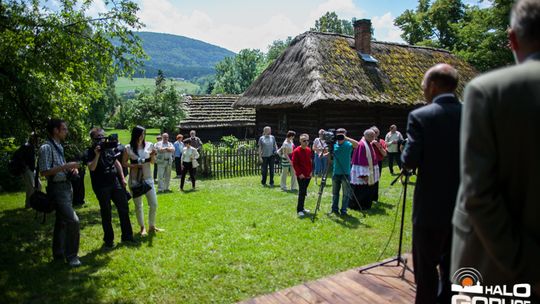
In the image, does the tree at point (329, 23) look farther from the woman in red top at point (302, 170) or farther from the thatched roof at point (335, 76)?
the woman in red top at point (302, 170)

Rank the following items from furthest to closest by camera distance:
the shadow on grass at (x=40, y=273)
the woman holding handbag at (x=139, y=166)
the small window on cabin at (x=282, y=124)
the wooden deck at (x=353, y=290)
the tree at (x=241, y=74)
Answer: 1. the tree at (x=241, y=74)
2. the small window on cabin at (x=282, y=124)
3. the woman holding handbag at (x=139, y=166)
4. the shadow on grass at (x=40, y=273)
5. the wooden deck at (x=353, y=290)

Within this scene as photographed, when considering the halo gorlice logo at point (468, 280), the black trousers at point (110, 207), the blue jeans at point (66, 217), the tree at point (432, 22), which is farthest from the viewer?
the tree at point (432, 22)

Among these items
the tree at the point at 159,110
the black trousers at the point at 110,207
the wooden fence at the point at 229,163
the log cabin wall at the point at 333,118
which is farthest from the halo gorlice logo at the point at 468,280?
the tree at the point at 159,110

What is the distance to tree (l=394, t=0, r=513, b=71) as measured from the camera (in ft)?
86.9

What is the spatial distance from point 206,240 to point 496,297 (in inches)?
201

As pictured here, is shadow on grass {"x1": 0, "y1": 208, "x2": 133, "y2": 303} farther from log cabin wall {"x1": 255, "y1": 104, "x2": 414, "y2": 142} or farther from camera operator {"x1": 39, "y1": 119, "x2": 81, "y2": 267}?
log cabin wall {"x1": 255, "y1": 104, "x2": 414, "y2": 142}

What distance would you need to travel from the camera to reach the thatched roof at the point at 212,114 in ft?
83.6

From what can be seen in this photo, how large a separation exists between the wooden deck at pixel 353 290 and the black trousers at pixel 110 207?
3308mm

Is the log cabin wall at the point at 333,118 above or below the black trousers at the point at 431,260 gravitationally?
above

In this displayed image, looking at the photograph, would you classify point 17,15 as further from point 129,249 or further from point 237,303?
point 237,303

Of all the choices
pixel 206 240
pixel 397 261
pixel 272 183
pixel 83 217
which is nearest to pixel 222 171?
pixel 272 183

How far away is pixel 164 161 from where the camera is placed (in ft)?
38.7

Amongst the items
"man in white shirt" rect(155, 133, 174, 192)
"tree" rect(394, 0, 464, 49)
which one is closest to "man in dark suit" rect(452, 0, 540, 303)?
"man in white shirt" rect(155, 133, 174, 192)

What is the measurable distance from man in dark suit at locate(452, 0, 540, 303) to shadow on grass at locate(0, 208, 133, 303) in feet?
14.8
